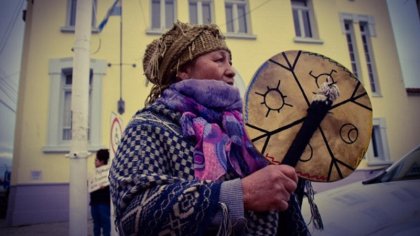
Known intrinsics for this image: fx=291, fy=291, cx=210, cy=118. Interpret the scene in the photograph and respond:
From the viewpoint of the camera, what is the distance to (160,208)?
657 millimetres

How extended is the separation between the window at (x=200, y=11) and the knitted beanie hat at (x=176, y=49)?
5.87 m

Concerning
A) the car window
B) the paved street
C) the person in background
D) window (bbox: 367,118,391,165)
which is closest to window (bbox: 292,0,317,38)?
window (bbox: 367,118,391,165)

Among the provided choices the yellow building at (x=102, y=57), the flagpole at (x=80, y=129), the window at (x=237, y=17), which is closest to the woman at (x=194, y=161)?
the flagpole at (x=80, y=129)

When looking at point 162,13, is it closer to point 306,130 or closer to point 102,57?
point 102,57

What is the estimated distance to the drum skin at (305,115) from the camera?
2.79 feet

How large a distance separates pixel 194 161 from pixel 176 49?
1.72ft

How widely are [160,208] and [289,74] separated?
1.97 ft

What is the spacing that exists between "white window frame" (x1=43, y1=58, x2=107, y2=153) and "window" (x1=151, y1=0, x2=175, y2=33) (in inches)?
62.1

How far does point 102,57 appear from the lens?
6.58 meters

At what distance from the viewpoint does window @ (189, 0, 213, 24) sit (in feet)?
22.5

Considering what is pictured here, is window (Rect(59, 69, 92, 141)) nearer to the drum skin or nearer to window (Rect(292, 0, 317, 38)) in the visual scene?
window (Rect(292, 0, 317, 38))

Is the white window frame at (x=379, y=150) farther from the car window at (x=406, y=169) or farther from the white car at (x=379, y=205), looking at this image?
the white car at (x=379, y=205)

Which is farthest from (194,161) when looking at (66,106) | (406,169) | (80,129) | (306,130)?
(66,106)

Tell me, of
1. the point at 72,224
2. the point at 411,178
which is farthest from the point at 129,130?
the point at 72,224
